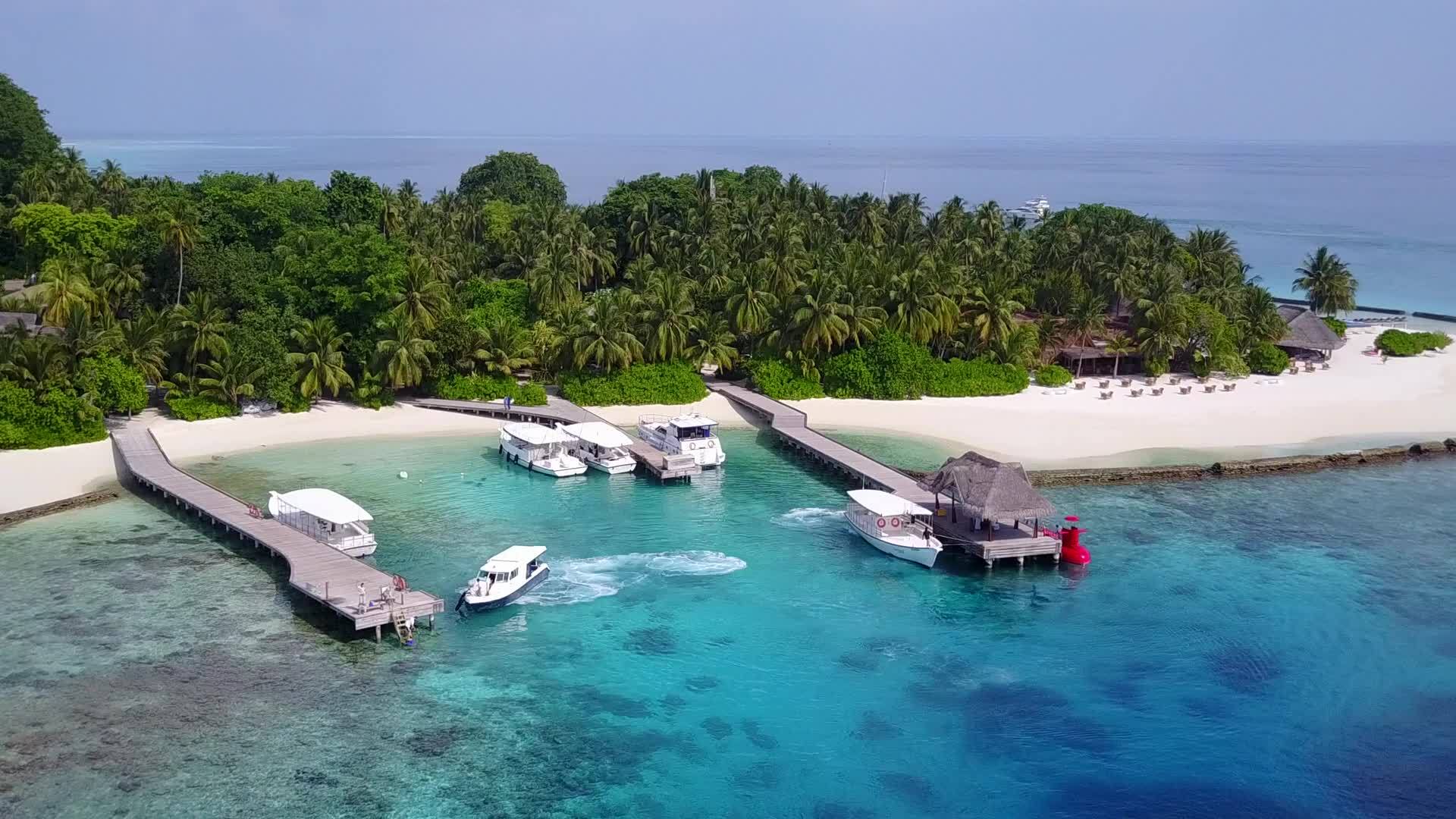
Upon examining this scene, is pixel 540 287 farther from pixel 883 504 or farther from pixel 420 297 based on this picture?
pixel 883 504

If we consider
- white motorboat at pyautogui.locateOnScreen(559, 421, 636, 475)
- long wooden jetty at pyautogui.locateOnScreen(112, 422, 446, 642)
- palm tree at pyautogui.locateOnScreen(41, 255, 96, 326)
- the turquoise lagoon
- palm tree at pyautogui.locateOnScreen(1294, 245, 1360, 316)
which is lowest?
the turquoise lagoon

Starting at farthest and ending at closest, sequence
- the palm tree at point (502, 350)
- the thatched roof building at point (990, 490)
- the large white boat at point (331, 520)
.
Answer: the palm tree at point (502, 350)
the thatched roof building at point (990, 490)
the large white boat at point (331, 520)

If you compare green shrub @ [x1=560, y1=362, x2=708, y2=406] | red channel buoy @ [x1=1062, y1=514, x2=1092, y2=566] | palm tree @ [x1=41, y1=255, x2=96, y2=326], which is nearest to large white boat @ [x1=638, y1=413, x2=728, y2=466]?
green shrub @ [x1=560, y1=362, x2=708, y2=406]

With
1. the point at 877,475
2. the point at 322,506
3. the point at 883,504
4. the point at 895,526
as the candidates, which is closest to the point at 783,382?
the point at 877,475

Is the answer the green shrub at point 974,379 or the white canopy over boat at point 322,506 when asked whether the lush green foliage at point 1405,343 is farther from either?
the white canopy over boat at point 322,506

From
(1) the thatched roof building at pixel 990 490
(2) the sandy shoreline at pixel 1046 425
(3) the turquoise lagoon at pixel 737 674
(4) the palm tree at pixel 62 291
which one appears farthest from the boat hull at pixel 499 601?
(4) the palm tree at pixel 62 291

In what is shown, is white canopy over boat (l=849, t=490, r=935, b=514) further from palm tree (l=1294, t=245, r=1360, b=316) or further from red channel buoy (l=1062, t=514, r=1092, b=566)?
palm tree (l=1294, t=245, r=1360, b=316)
